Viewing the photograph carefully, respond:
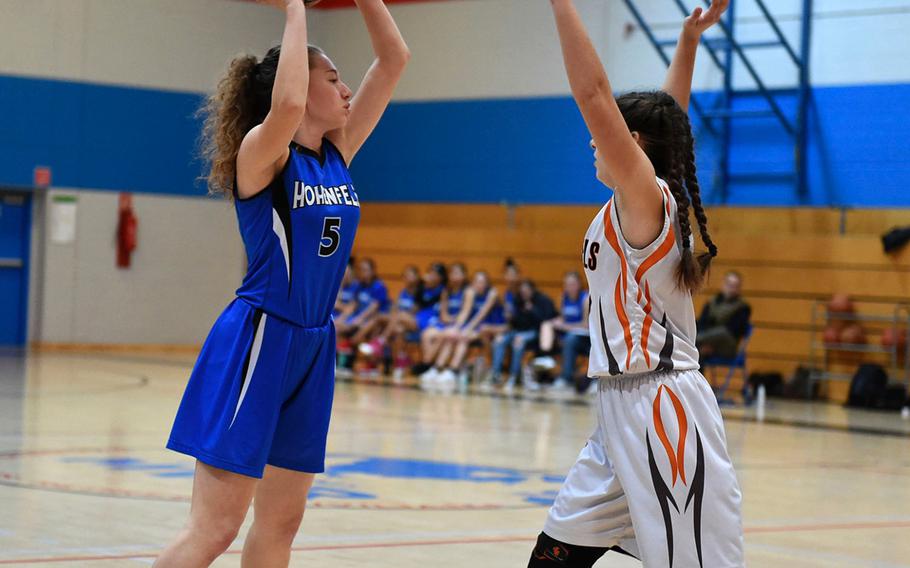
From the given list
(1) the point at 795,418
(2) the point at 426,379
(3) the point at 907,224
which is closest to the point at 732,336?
(1) the point at 795,418

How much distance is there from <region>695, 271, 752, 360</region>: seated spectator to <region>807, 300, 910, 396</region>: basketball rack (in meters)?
1.50

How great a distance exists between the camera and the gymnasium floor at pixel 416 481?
5488 mm

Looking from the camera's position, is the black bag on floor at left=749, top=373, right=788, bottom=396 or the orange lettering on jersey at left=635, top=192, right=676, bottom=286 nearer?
the orange lettering on jersey at left=635, top=192, right=676, bottom=286

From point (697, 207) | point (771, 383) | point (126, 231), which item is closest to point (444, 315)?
point (771, 383)

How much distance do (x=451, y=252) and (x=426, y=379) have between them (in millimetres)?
3279

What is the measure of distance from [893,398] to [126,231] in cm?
1165

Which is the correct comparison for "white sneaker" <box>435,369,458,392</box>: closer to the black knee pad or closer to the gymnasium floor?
the gymnasium floor

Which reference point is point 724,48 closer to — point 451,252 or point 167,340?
point 451,252

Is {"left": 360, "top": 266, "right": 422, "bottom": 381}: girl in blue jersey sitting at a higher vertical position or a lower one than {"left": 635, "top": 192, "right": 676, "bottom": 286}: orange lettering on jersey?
lower

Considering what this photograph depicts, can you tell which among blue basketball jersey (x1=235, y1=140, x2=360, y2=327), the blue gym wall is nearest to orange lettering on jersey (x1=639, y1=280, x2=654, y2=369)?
blue basketball jersey (x1=235, y1=140, x2=360, y2=327)

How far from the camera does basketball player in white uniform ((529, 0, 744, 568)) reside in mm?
3059

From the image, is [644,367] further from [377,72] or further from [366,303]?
[366,303]

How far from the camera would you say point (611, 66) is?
18.2m

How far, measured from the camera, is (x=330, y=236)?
3494 mm
